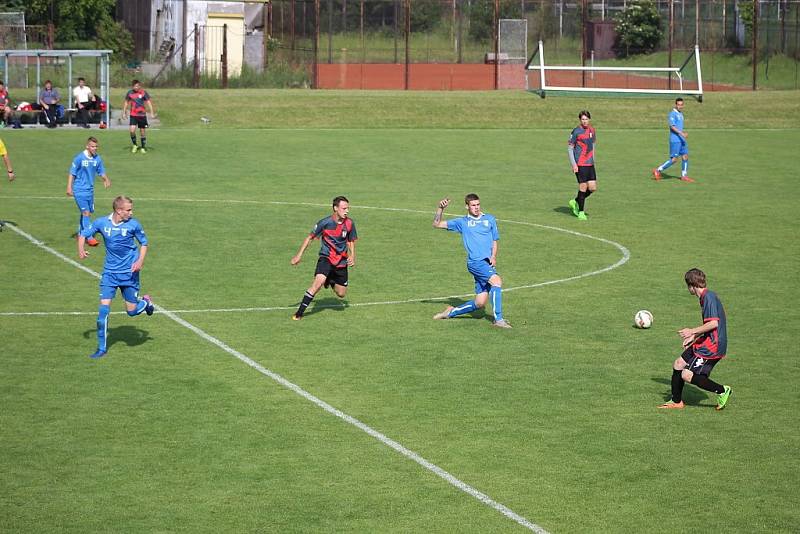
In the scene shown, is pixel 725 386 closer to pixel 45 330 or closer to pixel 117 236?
pixel 117 236

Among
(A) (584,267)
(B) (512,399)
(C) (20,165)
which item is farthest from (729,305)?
(C) (20,165)

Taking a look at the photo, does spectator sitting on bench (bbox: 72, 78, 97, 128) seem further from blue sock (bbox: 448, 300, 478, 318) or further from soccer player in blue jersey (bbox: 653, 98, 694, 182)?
blue sock (bbox: 448, 300, 478, 318)

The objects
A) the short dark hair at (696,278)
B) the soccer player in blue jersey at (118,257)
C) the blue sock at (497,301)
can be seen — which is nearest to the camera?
the short dark hair at (696,278)

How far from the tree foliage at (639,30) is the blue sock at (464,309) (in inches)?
2379

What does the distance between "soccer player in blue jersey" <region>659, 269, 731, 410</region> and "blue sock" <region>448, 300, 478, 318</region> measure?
17.2 ft

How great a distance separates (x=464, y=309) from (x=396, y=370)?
3278mm

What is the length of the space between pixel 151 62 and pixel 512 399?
68221 millimetres

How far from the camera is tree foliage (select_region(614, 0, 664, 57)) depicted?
77625mm

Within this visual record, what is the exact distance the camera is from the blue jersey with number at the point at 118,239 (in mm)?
18031

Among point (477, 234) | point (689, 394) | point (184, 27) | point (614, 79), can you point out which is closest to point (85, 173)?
point (477, 234)

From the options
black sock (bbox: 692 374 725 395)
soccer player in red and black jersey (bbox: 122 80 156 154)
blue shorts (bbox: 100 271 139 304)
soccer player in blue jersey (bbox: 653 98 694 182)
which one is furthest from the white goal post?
black sock (bbox: 692 374 725 395)

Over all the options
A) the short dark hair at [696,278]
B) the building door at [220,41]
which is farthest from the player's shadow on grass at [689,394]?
the building door at [220,41]

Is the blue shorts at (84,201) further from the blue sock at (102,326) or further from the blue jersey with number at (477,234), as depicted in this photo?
the blue jersey with number at (477,234)

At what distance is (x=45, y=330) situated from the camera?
20.0 metres
